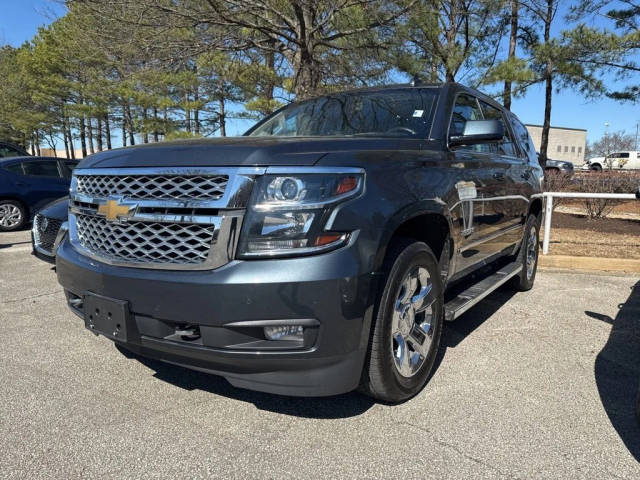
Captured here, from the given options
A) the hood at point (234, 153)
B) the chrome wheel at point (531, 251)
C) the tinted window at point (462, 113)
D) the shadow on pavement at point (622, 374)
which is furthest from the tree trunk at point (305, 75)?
the hood at point (234, 153)

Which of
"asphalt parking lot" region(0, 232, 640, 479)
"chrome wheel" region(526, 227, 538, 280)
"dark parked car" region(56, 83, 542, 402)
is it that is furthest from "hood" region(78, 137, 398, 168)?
"chrome wheel" region(526, 227, 538, 280)

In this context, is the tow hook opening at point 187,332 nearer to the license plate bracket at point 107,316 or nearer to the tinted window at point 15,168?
the license plate bracket at point 107,316

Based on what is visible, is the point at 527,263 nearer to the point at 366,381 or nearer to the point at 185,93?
the point at 366,381

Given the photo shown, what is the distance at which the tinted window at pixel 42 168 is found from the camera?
32.0 ft

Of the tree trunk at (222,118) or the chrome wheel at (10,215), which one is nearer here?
the chrome wheel at (10,215)

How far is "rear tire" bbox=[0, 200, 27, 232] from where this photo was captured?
9.32m

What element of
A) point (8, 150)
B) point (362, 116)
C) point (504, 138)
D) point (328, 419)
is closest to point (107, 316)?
point (328, 419)

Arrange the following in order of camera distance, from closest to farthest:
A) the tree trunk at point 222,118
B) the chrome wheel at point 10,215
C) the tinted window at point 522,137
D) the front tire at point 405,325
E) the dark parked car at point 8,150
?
the front tire at point 405,325
the tinted window at point 522,137
the chrome wheel at point 10,215
the dark parked car at point 8,150
the tree trunk at point 222,118

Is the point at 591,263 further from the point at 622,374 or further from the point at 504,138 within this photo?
the point at 622,374

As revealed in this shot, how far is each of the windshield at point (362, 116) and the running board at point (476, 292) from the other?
1.12m

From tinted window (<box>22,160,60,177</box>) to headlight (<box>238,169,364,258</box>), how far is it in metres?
9.72

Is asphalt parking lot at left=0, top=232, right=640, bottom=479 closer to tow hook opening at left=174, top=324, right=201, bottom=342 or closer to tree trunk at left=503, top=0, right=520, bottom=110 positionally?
tow hook opening at left=174, top=324, right=201, bottom=342

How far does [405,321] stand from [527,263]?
117 inches

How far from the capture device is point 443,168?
2.83 metres
